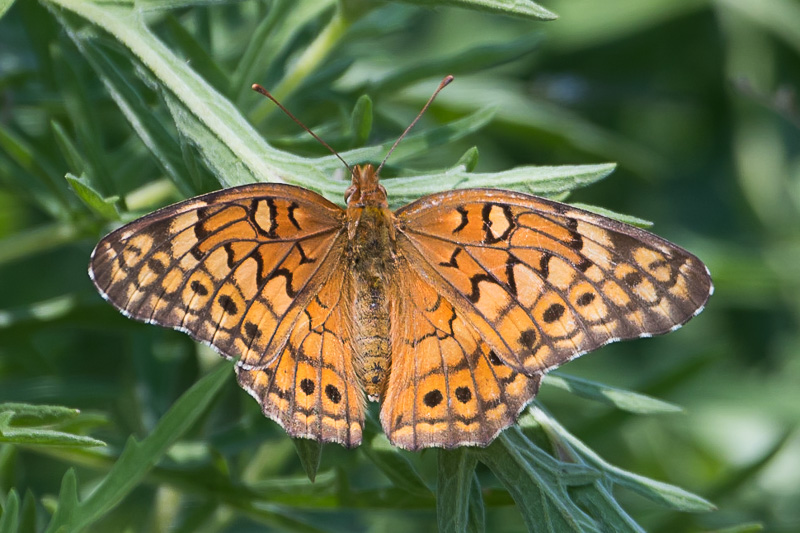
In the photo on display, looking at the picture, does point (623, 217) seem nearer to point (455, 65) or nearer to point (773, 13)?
point (455, 65)

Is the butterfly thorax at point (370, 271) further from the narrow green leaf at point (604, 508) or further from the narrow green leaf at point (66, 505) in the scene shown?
the narrow green leaf at point (66, 505)

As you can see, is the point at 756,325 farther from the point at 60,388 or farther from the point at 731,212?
the point at 60,388

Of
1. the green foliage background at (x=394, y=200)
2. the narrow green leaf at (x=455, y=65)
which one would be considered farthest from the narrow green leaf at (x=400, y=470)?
the narrow green leaf at (x=455, y=65)

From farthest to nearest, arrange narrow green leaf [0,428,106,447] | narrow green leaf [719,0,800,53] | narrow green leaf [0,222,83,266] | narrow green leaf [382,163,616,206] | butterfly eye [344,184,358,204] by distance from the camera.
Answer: narrow green leaf [719,0,800,53] → narrow green leaf [0,222,83,266] → butterfly eye [344,184,358,204] → narrow green leaf [382,163,616,206] → narrow green leaf [0,428,106,447]

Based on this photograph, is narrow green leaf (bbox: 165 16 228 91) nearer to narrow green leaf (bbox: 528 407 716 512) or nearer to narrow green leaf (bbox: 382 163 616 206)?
narrow green leaf (bbox: 382 163 616 206)

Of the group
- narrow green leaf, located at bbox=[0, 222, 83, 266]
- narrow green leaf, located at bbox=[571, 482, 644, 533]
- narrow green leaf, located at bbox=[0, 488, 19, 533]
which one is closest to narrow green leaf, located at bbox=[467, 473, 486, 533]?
narrow green leaf, located at bbox=[571, 482, 644, 533]

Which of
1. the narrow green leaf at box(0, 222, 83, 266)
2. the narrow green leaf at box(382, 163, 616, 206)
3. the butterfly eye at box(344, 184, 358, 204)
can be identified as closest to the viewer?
the narrow green leaf at box(382, 163, 616, 206)
